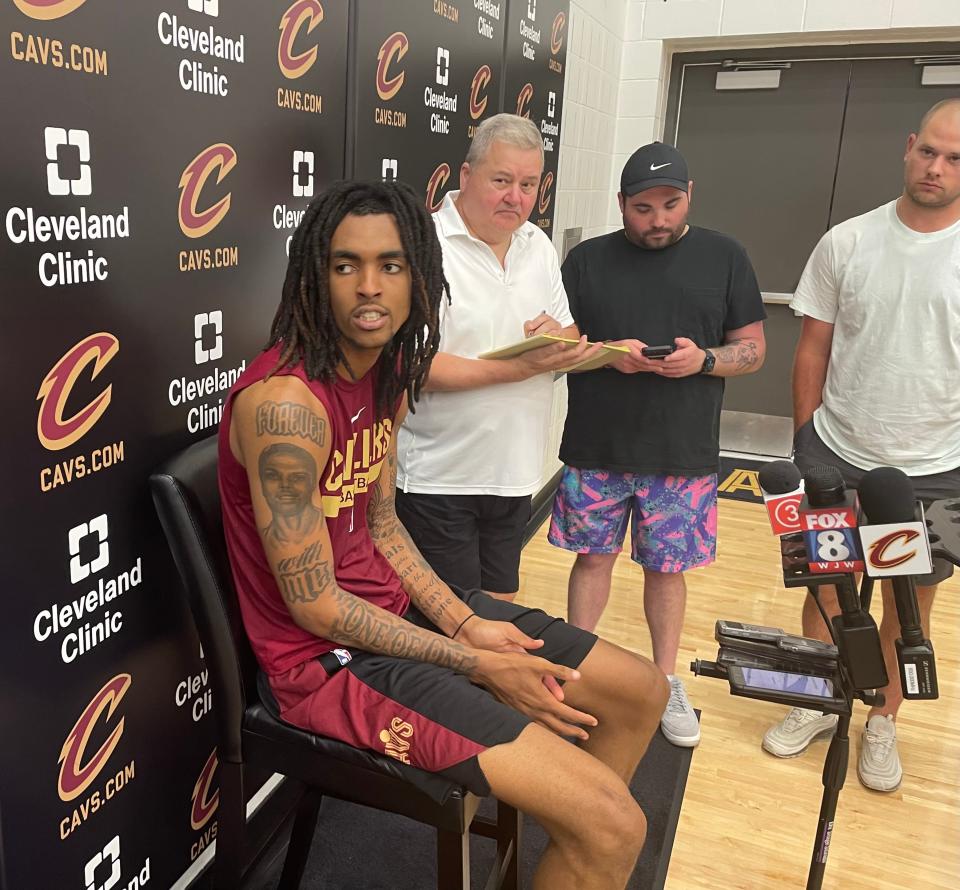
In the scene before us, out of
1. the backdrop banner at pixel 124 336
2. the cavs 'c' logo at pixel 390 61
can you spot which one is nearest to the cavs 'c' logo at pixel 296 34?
the backdrop banner at pixel 124 336

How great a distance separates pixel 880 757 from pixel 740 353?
1113 millimetres

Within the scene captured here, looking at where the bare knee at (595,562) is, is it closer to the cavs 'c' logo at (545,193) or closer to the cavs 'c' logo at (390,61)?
the cavs 'c' logo at (390,61)

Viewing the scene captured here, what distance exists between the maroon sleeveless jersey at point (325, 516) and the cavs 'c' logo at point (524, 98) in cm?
181

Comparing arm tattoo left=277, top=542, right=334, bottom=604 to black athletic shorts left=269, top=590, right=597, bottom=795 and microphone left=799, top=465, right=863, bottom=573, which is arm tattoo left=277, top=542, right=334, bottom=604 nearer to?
black athletic shorts left=269, top=590, right=597, bottom=795

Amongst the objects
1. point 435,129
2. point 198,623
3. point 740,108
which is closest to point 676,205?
point 435,129

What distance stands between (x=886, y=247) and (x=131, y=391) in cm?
177

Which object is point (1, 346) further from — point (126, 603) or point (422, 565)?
point (422, 565)

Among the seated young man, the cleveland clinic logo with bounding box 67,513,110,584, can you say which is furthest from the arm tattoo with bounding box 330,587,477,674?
the cleveland clinic logo with bounding box 67,513,110,584

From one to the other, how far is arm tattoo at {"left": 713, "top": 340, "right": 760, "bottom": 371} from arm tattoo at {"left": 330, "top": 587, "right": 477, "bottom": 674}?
116 cm

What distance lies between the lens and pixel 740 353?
221cm

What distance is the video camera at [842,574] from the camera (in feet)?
4.29

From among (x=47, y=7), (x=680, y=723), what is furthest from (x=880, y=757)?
(x=47, y=7)

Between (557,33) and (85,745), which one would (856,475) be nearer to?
(85,745)

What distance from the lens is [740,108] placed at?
14.9 ft
